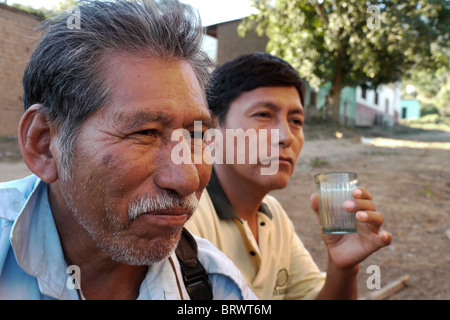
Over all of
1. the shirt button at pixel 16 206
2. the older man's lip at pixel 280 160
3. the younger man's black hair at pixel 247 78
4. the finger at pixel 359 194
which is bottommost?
the finger at pixel 359 194

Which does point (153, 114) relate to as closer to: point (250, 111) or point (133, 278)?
point (133, 278)

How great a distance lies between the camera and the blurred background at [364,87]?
4678 millimetres

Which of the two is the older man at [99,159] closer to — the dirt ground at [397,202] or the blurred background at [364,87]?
the blurred background at [364,87]

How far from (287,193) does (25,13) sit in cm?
758

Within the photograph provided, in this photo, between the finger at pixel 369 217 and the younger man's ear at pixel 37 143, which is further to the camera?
the finger at pixel 369 217

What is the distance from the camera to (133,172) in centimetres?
118

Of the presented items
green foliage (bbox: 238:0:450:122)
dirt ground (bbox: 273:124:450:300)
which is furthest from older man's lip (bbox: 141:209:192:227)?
green foliage (bbox: 238:0:450:122)

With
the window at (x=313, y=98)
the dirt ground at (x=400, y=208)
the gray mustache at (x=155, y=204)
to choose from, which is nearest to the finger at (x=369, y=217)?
the gray mustache at (x=155, y=204)

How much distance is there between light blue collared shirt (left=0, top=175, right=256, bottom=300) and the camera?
46.4 inches

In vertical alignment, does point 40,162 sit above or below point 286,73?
below

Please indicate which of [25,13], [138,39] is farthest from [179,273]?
[25,13]

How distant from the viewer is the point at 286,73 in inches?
97.5

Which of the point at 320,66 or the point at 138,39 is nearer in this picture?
the point at 138,39

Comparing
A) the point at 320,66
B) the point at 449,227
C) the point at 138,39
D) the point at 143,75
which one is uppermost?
the point at 320,66
